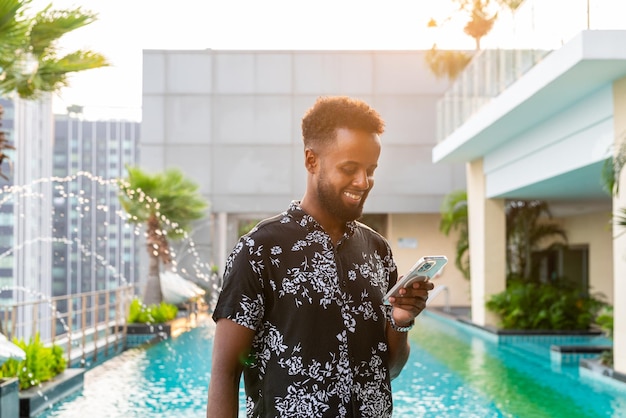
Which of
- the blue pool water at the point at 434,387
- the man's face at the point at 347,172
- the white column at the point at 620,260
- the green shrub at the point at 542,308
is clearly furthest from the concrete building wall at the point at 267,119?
the man's face at the point at 347,172

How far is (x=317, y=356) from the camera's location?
229 centimetres

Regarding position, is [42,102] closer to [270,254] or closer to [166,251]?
[270,254]

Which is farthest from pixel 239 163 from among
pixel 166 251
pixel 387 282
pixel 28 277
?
pixel 28 277

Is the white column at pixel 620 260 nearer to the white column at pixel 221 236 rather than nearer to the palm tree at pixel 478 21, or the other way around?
the white column at pixel 221 236

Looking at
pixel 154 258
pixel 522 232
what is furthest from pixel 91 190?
pixel 522 232

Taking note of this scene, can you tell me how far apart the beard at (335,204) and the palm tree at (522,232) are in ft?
55.6

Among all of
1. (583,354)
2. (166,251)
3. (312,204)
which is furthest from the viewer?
(166,251)

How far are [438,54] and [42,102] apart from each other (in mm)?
17093

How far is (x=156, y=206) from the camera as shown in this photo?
785 inches

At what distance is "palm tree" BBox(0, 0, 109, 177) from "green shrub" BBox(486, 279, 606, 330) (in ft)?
32.7

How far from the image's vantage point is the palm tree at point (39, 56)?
8.02 metres

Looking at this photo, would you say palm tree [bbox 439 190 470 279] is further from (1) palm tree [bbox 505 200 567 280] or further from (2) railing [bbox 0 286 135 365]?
(2) railing [bbox 0 286 135 365]

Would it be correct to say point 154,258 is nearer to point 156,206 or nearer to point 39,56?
point 156,206

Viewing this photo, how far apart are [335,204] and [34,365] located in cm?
670
